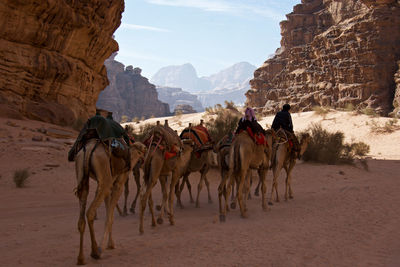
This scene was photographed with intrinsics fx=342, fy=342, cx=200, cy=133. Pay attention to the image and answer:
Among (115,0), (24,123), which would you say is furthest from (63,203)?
(115,0)

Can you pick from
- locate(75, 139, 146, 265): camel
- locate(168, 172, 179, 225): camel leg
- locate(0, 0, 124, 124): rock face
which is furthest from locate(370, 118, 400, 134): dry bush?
locate(75, 139, 146, 265): camel

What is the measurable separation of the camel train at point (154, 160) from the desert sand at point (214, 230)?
470 mm

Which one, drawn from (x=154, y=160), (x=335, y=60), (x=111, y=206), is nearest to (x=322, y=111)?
(x=335, y=60)

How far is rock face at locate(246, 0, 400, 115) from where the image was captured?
4406 centimetres

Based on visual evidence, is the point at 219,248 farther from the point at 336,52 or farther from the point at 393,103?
the point at 336,52

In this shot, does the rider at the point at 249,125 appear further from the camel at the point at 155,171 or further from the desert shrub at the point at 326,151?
the desert shrub at the point at 326,151

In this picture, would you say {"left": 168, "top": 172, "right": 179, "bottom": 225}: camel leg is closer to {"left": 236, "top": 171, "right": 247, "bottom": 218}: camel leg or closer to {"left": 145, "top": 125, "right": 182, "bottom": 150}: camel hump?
{"left": 145, "top": 125, "right": 182, "bottom": 150}: camel hump

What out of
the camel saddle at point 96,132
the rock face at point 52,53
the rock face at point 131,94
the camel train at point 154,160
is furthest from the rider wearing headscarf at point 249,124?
the rock face at point 131,94

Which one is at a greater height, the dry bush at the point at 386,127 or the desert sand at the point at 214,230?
the dry bush at the point at 386,127

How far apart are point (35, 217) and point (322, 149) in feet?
47.9

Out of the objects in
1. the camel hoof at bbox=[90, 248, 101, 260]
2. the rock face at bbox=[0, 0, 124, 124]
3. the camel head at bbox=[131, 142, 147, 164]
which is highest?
the rock face at bbox=[0, 0, 124, 124]

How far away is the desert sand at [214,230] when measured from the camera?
16.3 ft

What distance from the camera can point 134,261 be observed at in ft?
15.8

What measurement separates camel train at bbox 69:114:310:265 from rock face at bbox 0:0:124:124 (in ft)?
48.6
